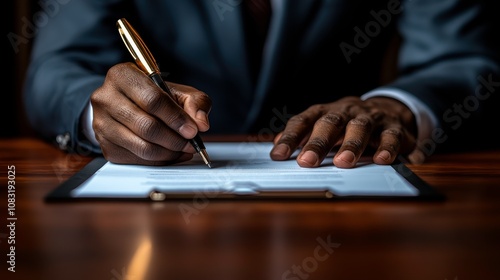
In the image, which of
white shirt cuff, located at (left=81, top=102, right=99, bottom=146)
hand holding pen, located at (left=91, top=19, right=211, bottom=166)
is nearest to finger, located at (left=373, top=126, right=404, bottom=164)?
hand holding pen, located at (left=91, top=19, right=211, bottom=166)

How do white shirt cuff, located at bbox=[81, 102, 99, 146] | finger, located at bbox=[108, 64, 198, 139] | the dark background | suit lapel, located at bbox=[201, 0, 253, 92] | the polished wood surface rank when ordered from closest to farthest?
the polished wood surface → finger, located at bbox=[108, 64, 198, 139] → white shirt cuff, located at bbox=[81, 102, 99, 146] → suit lapel, located at bbox=[201, 0, 253, 92] → the dark background

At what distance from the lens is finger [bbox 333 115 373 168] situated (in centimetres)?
73

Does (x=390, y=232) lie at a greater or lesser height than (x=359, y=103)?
greater

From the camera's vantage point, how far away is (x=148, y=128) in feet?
2.35

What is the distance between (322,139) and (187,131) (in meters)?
0.18

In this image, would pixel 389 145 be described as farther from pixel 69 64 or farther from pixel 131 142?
pixel 69 64

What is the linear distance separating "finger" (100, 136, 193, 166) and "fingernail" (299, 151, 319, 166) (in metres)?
0.14

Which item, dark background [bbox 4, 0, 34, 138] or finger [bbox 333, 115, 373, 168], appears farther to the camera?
dark background [bbox 4, 0, 34, 138]

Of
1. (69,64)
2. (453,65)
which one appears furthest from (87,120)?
(453,65)

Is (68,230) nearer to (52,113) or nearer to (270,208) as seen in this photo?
(270,208)

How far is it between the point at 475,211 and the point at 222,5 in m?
0.80

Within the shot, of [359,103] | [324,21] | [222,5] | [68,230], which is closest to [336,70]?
[324,21]

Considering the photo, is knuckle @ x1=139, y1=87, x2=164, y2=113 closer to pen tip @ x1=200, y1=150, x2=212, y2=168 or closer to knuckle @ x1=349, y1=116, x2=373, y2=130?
pen tip @ x1=200, y1=150, x2=212, y2=168

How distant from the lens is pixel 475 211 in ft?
1.87
